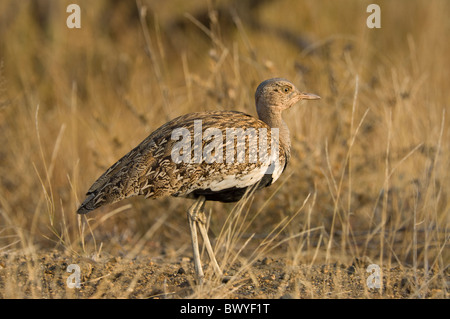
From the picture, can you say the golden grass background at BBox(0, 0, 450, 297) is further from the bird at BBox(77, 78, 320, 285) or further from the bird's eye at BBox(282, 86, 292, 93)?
the bird's eye at BBox(282, 86, 292, 93)

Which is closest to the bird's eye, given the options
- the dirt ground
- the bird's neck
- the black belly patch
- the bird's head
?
the bird's head

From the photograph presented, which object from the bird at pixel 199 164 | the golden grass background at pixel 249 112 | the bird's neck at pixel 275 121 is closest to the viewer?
the bird at pixel 199 164

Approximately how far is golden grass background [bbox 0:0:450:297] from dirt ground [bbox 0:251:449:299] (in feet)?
Answer: 0.44

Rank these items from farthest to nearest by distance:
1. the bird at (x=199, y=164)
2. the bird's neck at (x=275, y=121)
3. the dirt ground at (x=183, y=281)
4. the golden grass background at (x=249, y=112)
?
1. the golden grass background at (x=249, y=112)
2. the bird's neck at (x=275, y=121)
3. the bird at (x=199, y=164)
4. the dirt ground at (x=183, y=281)

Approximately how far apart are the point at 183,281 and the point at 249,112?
189 cm

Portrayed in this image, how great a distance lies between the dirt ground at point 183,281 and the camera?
9.87 ft

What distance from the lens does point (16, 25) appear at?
7699 millimetres

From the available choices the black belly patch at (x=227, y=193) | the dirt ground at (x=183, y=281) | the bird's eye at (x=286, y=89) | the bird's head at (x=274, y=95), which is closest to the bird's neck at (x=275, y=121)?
the bird's head at (x=274, y=95)

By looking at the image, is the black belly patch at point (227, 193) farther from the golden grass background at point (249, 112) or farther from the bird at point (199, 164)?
the golden grass background at point (249, 112)

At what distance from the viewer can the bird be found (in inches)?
125

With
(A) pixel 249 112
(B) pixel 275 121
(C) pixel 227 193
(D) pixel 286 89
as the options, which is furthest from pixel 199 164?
(A) pixel 249 112

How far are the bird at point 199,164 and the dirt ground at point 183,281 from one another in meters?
0.20

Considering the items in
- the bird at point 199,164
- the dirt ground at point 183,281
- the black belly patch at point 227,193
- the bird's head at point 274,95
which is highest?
the bird's head at point 274,95
